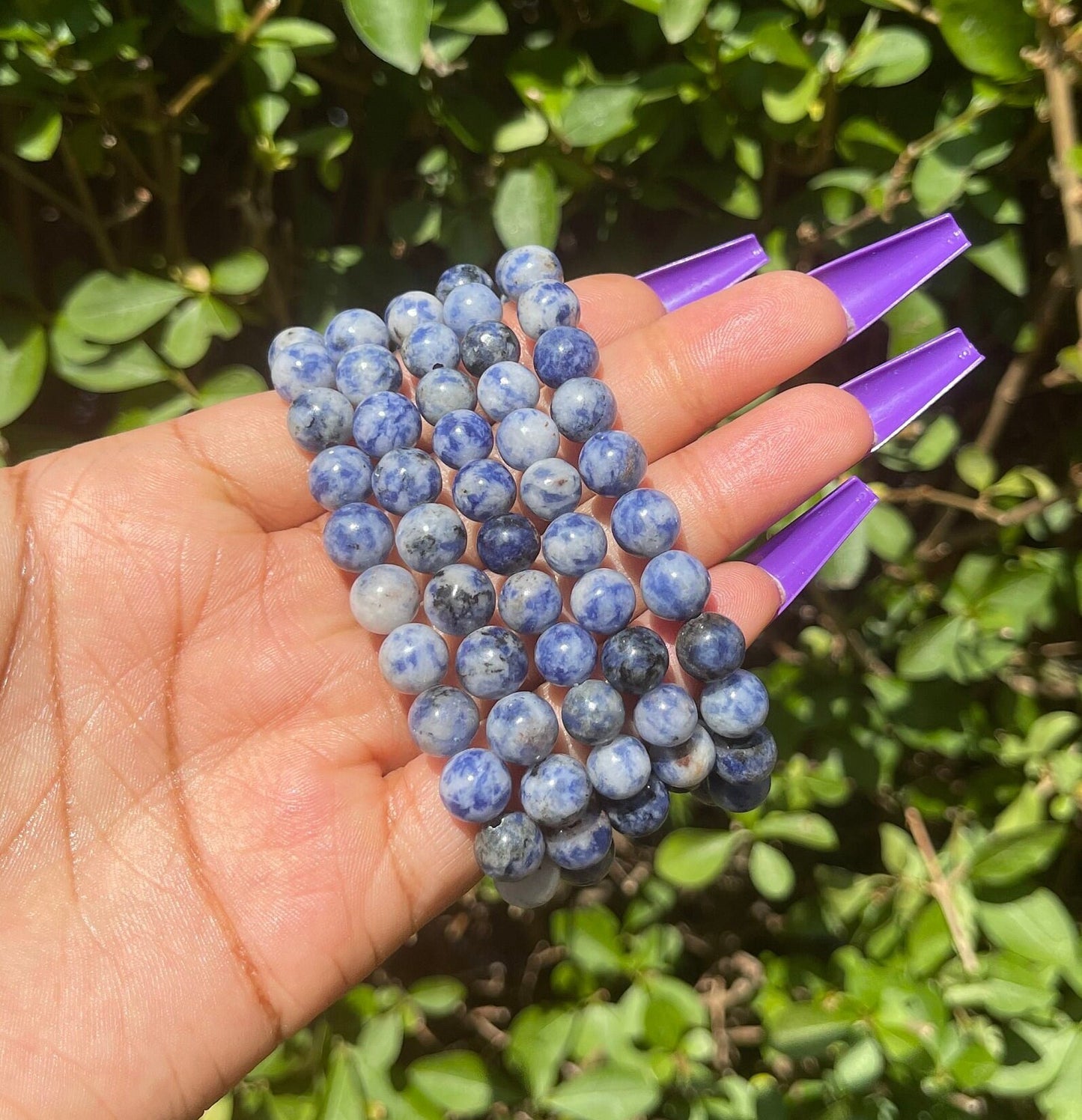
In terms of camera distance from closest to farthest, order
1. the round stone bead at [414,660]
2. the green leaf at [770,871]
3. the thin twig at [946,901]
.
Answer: the round stone bead at [414,660], the thin twig at [946,901], the green leaf at [770,871]

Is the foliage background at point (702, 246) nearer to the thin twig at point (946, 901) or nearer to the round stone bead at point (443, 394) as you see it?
the thin twig at point (946, 901)

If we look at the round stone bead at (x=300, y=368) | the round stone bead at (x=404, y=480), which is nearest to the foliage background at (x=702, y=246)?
the round stone bead at (x=300, y=368)

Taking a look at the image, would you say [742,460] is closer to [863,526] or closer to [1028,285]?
[863,526]

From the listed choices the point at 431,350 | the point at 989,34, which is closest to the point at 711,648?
the point at 431,350

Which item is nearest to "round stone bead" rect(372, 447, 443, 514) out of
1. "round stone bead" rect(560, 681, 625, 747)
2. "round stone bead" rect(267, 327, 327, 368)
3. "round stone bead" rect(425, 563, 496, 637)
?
"round stone bead" rect(425, 563, 496, 637)

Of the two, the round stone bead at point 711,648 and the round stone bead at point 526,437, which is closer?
the round stone bead at point 711,648

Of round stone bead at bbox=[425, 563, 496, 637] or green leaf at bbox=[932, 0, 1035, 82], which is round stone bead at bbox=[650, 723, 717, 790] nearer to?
round stone bead at bbox=[425, 563, 496, 637]
